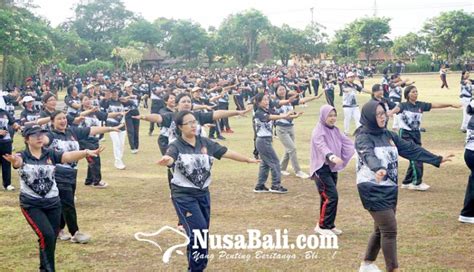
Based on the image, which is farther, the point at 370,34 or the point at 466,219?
the point at 370,34

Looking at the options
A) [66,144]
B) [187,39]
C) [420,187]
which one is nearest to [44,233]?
[66,144]

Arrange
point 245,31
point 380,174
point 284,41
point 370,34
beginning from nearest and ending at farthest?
1. point 380,174
2. point 370,34
3. point 284,41
4. point 245,31

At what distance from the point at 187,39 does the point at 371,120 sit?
70.1m

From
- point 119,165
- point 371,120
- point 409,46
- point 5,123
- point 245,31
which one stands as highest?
point 245,31

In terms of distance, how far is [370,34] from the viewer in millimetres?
75750

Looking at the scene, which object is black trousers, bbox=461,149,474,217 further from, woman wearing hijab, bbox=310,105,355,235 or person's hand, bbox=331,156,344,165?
person's hand, bbox=331,156,344,165

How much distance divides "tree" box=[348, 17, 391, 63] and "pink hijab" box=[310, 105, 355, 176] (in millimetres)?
70183

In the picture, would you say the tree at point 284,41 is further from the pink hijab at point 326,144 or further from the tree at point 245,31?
the pink hijab at point 326,144

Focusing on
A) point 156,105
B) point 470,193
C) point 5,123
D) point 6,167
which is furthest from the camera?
point 156,105

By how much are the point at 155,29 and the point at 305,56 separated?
76.2ft

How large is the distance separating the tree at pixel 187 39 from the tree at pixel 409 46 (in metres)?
27.7

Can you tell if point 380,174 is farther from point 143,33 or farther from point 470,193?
point 143,33

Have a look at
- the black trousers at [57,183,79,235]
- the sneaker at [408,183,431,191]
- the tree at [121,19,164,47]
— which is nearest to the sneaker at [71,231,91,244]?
the black trousers at [57,183,79,235]

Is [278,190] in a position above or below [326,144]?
below
